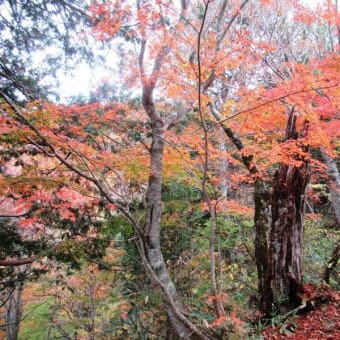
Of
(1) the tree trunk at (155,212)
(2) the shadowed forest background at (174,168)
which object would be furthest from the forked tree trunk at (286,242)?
(1) the tree trunk at (155,212)

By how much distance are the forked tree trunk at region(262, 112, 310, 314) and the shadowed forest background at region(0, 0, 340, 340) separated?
0.06ft

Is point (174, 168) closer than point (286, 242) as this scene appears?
No

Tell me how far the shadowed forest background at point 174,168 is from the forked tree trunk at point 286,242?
0.02 m

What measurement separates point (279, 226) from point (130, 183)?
11.4ft

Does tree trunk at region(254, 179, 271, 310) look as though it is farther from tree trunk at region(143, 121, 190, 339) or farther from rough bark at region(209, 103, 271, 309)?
tree trunk at region(143, 121, 190, 339)

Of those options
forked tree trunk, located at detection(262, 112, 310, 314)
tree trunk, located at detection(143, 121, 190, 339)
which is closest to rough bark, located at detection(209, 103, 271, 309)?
forked tree trunk, located at detection(262, 112, 310, 314)

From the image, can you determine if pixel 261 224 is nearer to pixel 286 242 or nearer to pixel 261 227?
pixel 261 227

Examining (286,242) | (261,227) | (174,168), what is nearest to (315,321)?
(286,242)

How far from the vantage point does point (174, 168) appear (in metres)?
6.42

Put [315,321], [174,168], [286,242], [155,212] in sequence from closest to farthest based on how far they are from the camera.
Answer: [315,321]
[286,242]
[155,212]
[174,168]

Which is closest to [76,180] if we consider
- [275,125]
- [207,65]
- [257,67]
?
[207,65]

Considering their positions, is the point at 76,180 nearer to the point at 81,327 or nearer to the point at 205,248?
the point at 205,248

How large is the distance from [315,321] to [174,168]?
3826 mm

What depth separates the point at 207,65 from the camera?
495 cm
